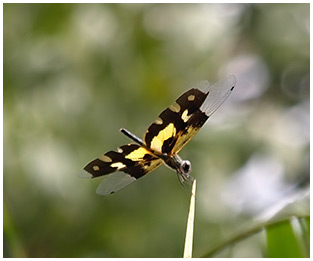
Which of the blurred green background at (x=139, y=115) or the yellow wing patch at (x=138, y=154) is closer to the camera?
the yellow wing patch at (x=138, y=154)

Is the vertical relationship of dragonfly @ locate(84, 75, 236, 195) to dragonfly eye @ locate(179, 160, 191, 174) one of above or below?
above

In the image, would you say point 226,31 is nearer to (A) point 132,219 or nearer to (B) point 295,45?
(B) point 295,45

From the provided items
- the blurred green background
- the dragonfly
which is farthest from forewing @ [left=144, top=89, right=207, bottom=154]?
the blurred green background

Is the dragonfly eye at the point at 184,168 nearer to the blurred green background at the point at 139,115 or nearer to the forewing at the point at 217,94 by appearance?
the forewing at the point at 217,94

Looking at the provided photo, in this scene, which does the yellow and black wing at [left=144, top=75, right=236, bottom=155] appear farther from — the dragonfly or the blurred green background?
the blurred green background

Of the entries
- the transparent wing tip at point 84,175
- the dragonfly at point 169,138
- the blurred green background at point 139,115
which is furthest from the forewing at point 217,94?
the blurred green background at point 139,115

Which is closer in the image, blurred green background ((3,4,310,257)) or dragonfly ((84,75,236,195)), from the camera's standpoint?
dragonfly ((84,75,236,195))
